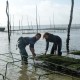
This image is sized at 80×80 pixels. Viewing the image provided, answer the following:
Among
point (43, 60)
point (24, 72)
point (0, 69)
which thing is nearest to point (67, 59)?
point (43, 60)

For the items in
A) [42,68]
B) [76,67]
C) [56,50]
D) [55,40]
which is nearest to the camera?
[76,67]

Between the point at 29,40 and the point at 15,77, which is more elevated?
the point at 29,40

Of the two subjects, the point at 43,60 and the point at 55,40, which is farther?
the point at 55,40

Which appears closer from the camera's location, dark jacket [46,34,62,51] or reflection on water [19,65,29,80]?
reflection on water [19,65,29,80]

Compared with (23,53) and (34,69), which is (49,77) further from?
(23,53)

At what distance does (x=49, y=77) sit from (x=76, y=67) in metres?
1.12

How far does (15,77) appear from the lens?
10.1 metres

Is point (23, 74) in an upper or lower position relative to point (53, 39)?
lower

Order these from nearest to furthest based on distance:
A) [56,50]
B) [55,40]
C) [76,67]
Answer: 1. [76,67]
2. [55,40]
3. [56,50]

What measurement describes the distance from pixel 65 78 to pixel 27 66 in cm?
297

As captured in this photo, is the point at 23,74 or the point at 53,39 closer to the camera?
the point at 23,74

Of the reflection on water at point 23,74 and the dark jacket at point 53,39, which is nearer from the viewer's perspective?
the reflection on water at point 23,74

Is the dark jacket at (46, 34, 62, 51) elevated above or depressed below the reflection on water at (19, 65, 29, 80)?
above

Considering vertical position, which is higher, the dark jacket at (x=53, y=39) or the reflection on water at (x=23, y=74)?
the dark jacket at (x=53, y=39)
